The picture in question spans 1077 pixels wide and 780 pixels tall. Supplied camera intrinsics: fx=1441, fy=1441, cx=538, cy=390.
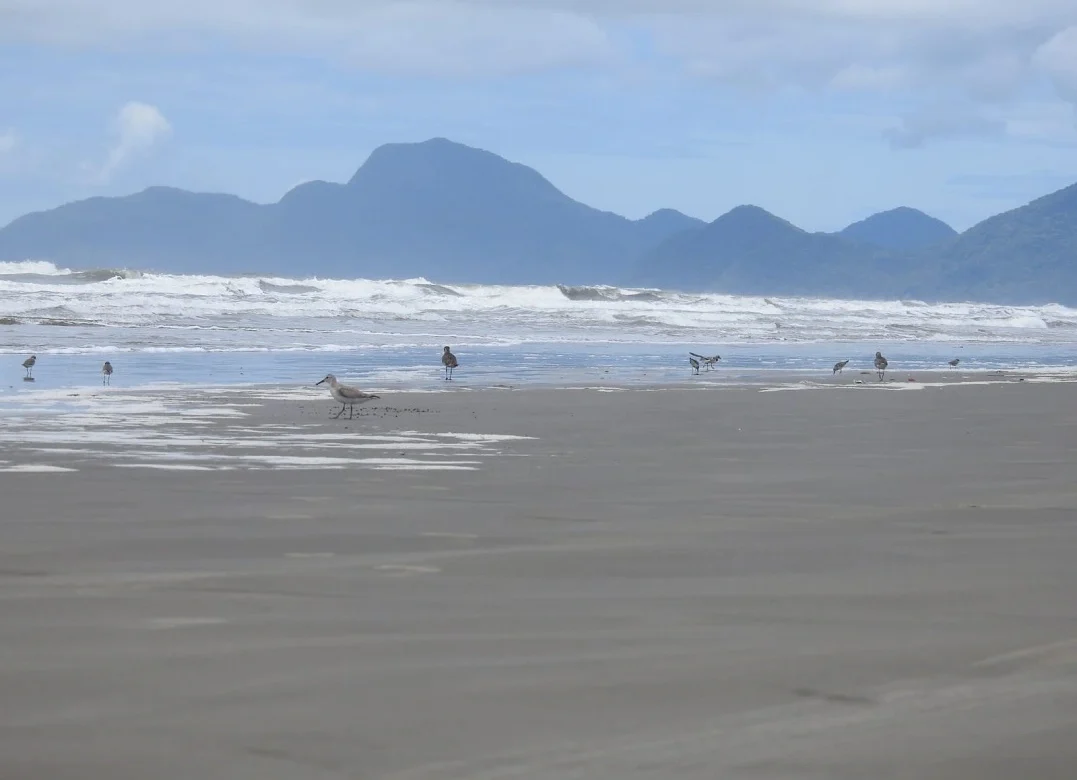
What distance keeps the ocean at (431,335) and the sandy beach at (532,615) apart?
10.2 meters

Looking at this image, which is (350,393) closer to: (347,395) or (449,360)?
(347,395)

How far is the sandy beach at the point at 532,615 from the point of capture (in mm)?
3494

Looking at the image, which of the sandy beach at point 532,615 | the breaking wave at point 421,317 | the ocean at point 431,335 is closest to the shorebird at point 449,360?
the ocean at point 431,335

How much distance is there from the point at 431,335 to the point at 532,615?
108ft

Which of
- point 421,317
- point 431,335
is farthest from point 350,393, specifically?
point 421,317

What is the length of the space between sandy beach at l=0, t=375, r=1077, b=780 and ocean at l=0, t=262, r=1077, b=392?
10200 millimetres

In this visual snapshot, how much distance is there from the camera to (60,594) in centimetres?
527

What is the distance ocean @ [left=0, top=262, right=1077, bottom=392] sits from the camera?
902 inches

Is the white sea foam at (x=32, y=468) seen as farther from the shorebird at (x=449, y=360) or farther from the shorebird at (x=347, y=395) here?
the shorebird at (x=449, y=360)

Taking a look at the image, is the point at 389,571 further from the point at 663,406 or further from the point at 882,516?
the point at 663,406

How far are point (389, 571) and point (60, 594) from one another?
1.26 m

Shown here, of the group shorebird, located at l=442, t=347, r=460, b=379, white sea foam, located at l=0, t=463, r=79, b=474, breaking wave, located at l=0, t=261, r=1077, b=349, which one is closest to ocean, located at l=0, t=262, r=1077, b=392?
breaking wave, located at l=0, t=261, r=1077, b=349

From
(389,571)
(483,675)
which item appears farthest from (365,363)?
(483,675)

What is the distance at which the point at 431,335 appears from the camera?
37625 millimetres
